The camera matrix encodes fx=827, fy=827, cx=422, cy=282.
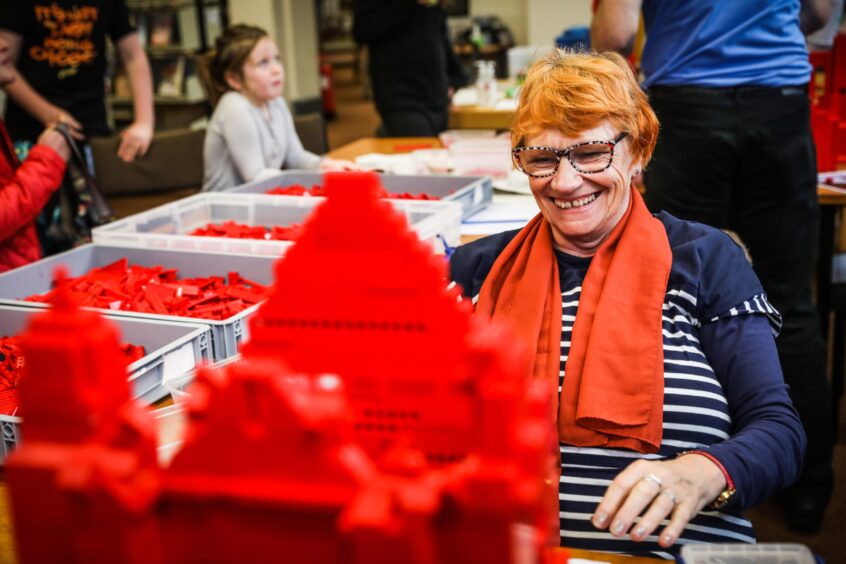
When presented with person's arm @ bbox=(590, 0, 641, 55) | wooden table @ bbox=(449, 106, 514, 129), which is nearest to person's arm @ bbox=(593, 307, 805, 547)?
person's arm @ bbox=(590, 0, 641, 55)

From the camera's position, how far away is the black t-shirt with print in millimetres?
3225

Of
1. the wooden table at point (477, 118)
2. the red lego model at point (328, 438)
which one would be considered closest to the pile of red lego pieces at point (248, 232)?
the red lego model at point (328, 438)

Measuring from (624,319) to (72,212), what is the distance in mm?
2088

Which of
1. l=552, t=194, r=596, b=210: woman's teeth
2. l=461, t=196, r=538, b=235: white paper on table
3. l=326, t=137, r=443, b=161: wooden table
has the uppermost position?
l=552, t=194, r=596, b=210: woman's teeth

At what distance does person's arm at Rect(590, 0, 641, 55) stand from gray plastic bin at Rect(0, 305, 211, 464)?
146 cm

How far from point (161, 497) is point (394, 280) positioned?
243 mm

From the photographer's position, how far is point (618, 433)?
138 cm

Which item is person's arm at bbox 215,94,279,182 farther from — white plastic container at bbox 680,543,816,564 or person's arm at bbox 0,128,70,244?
white plastic container at bbox 680,543,816,564

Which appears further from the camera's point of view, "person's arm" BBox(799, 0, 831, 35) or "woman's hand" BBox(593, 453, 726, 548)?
"person's arm" BBox(799, 0, 831, 35)

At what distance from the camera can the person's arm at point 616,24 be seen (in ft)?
7.83

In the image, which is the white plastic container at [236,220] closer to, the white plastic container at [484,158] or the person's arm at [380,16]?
the white plastic container at [484,158]

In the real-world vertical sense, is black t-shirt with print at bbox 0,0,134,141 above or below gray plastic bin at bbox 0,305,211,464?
above

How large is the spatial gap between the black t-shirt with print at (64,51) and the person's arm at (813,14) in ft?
8.76

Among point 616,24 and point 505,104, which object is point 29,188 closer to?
point 616,24
